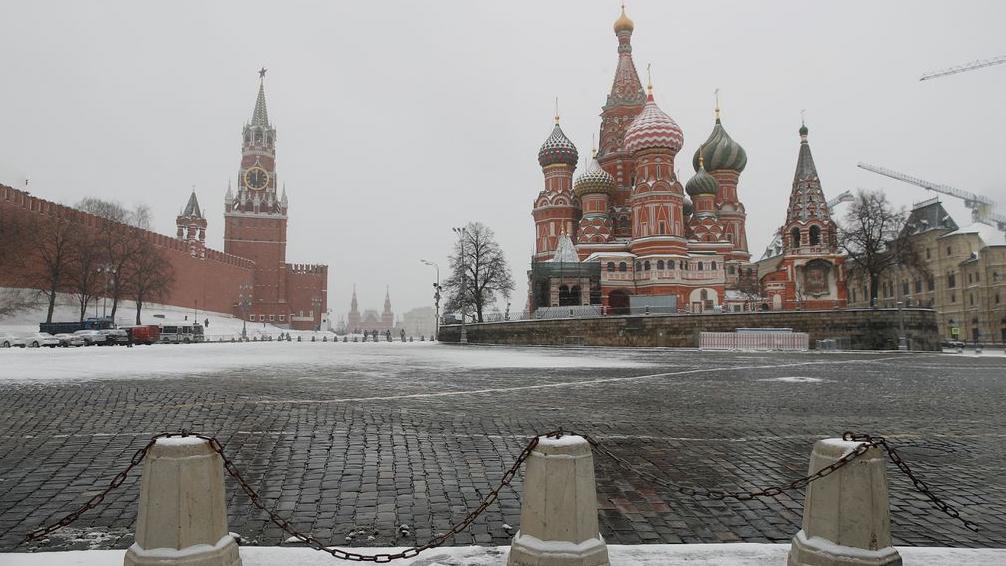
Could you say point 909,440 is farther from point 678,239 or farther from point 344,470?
point 678,239

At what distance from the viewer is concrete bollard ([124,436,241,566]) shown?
8.92 feet

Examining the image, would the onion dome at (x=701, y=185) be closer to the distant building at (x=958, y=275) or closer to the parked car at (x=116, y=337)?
the distant building at (x=958, y=275)

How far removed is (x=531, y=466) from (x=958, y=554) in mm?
2264

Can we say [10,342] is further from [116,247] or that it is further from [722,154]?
[722,154]

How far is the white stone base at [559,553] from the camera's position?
2.78m

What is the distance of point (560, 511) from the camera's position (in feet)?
9.29

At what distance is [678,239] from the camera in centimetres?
4672

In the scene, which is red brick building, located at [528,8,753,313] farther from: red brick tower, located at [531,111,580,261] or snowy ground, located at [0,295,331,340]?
snowy ground, located at [0,295,331,340]

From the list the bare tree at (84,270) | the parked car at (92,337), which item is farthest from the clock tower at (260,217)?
the parked car at (92,337)

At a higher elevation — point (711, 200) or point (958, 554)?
point (711, 200)

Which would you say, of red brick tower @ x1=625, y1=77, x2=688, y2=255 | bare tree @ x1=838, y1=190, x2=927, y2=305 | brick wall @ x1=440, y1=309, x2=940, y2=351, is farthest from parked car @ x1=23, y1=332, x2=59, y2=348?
bare tree @ x1=838, y1=190, x2=927, y2=305

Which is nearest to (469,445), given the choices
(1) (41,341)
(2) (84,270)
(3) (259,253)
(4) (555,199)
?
(1) (41,341)

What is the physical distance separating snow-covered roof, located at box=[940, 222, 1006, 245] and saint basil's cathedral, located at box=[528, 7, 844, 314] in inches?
693

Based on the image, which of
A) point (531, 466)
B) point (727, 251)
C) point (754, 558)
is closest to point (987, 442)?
point (754, 558)
